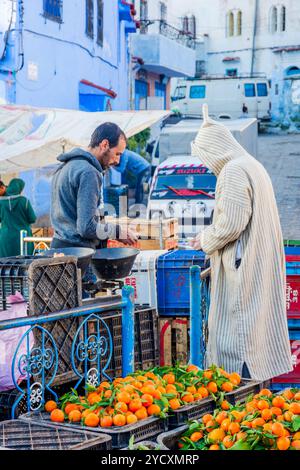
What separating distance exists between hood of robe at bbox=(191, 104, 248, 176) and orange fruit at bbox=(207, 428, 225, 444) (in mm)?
2160

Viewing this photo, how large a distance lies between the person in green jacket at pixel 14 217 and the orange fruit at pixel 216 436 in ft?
24.1

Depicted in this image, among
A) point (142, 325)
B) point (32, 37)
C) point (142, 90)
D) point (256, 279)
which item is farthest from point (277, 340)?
point (142, 90)

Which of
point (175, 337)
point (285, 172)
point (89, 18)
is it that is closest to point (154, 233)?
point (175, 337)

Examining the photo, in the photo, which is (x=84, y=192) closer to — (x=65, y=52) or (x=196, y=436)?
(x=196, y=436)

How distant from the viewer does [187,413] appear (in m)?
4.07

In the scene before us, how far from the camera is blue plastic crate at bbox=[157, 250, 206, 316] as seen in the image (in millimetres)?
6137

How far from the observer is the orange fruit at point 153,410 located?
13.0 ft

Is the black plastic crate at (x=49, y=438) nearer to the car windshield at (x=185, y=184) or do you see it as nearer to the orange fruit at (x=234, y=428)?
the orange fruit at (x=234, y=428)

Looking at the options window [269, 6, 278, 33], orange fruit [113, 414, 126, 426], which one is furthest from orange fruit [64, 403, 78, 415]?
window [269, 6, 278, 33]

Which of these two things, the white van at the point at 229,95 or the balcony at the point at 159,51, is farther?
the white van at the point at 229,95

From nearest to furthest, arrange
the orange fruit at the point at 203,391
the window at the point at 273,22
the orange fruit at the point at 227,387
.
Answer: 1. the orange fruit at the point at 203,391
2. the orange fruit at the point at 227,387
3. the window at the point at 273,22

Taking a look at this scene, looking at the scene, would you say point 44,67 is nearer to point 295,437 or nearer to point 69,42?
point 69,42

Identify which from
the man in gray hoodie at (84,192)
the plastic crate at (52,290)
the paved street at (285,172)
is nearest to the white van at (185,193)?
the paved street at (285,172)

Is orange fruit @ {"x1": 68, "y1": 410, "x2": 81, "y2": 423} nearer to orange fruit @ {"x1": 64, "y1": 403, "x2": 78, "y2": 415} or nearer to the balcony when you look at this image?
orange fruit @ {"x1": 64, "y1": 403, "x2": 78, "y2": 415}
